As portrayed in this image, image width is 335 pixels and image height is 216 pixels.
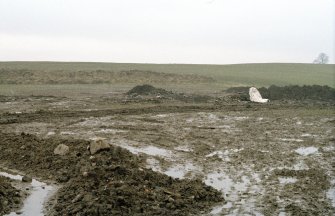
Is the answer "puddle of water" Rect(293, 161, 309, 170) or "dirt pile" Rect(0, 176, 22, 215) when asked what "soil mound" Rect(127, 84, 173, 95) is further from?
"dirt pile" Rect(0, 176, 22, 215)

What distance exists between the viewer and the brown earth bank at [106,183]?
697cm

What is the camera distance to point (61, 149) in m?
10.3

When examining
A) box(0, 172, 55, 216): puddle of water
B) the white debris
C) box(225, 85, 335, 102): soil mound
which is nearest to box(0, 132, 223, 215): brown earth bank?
box(0, 172, 55, 216): puddle of water

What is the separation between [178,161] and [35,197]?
393cm

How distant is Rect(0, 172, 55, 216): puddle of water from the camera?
7.11 metres

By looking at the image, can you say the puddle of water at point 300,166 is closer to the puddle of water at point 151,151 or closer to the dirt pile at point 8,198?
the puddle of water at point 151,151

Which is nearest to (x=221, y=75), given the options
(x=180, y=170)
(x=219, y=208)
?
(x=180, y=170)

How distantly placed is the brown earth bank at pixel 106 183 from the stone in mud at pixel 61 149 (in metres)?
0.12

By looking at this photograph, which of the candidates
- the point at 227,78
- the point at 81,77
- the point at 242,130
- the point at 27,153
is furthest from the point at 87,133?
the point at 227,78

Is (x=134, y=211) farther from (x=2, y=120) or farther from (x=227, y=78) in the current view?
(x=227, y=78)

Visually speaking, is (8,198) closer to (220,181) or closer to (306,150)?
(220,181)

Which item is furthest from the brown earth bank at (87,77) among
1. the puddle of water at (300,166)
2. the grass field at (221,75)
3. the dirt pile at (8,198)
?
the dirt pile at (8,198)

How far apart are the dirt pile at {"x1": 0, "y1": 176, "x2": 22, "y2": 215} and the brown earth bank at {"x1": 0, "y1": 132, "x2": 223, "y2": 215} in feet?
0.17

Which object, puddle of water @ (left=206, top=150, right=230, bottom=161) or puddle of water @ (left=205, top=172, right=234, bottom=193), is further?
puddle of water @ (left=206, top=150, right=230, bottom=161)
